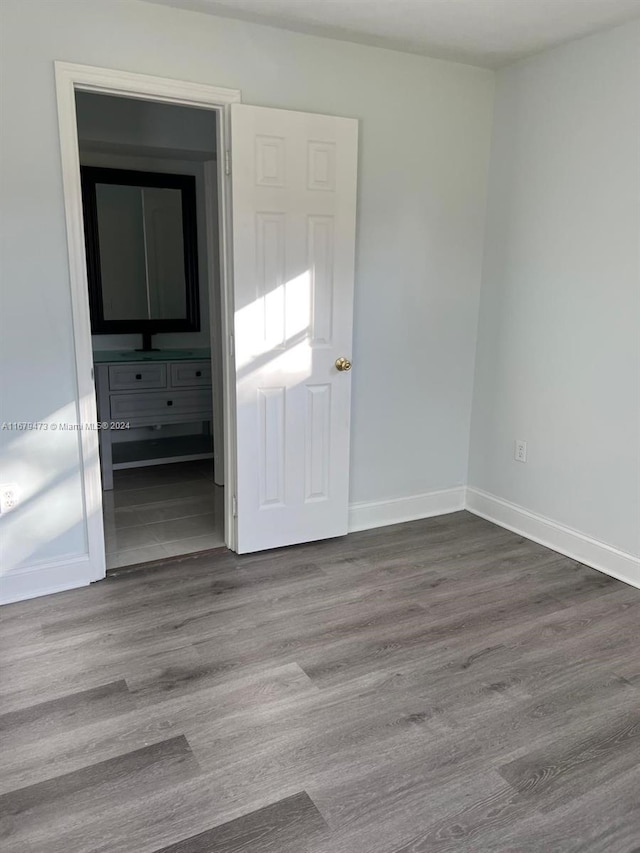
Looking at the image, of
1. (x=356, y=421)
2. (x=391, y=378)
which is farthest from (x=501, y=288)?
(x=356, y=421)

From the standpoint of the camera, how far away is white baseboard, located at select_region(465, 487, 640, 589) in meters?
3.00

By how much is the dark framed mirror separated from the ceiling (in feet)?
7.24

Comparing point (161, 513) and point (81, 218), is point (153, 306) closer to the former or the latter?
point (161, 513)

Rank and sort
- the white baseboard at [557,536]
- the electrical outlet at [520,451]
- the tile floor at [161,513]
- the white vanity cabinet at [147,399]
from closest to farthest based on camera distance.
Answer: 1. the white baseboard at [557,536]
2. the tile floor at [161,513]
3. the electrical outlet at [520,451]
4. the white vanity cabinet at [147,399]

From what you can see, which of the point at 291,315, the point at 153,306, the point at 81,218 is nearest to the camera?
the point at 81,218

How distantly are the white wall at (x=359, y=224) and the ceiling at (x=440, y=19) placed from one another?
0.33 ft

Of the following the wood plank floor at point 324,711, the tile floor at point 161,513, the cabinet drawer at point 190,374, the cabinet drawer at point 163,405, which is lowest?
the tile floor at point 161,513

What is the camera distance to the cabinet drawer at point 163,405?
4453mm

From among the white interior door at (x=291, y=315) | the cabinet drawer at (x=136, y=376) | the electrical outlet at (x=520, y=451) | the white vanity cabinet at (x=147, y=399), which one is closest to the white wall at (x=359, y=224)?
the white interior door at (x=291, y=315)

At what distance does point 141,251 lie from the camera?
4793 millimetres

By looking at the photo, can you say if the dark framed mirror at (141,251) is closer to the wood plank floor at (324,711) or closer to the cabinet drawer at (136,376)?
the cabinet drawer at (136,376)

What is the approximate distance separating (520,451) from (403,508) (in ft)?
2.47

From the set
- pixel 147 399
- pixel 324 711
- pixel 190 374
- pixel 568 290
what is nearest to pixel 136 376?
pixel 147 399

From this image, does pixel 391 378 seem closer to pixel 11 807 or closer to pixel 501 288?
pixel 501 288
